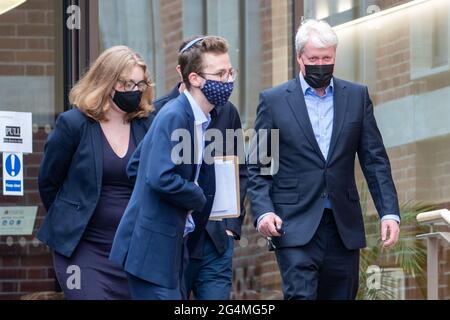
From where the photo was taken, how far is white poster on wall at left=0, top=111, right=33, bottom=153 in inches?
474

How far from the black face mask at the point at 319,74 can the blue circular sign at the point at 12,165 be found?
3454 mm

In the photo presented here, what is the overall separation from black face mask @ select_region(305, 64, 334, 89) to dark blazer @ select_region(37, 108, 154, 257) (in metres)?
1.05

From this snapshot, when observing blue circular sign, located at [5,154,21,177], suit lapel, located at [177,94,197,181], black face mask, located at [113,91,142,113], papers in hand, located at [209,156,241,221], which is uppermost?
black face mask, located at [113,91,142,113]

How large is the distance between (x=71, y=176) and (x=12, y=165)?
260 cm

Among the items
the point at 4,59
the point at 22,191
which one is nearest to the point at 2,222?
the point at 22,191

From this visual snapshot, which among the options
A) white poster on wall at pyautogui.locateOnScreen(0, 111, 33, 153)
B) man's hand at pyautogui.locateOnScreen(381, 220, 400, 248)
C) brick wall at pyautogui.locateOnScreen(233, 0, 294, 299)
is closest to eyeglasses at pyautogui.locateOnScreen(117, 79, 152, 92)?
man's hand at pyautogui.locateOnScreen(381, 220, 400, 248)

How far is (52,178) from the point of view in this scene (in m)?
9.63

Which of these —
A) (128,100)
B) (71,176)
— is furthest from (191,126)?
(71,176)

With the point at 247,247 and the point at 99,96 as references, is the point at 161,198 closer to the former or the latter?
the point at 99,96

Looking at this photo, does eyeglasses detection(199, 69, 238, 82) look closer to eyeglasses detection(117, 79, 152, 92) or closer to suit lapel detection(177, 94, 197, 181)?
suit lapel detection(177, 94, 197, 181)

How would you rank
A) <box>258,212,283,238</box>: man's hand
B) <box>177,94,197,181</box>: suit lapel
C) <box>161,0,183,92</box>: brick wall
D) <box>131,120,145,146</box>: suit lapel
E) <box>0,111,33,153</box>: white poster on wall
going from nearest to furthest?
<box>177,94,197,181</box>: suit lapel
<box>258,212,283,238</box>: man's hand
<box>131,120,145,146</box>: suit lapel
<box>0,111,33,153</box>: white poster on wall
<box>161,0,183,92</box>: brick wall

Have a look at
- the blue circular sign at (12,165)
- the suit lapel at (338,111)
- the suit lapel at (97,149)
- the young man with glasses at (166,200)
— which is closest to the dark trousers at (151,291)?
the young man with glasses at (166,200)

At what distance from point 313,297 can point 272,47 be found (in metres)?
3.76

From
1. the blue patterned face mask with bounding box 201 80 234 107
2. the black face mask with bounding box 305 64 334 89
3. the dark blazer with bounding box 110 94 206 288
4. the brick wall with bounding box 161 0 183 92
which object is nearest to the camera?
the dark blazer with bounding box 110 94 206 288
